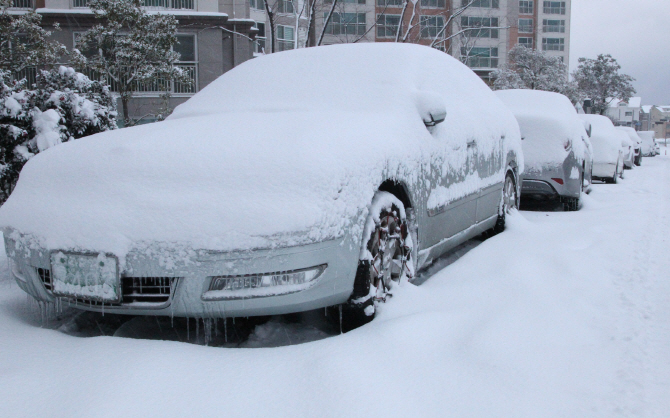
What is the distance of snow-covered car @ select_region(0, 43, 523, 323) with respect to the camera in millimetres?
2236

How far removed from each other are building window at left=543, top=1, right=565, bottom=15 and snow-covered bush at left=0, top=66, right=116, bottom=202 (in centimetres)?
6263

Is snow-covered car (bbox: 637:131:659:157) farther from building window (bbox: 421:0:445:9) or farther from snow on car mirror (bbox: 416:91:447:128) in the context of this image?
snow on car mirror (bbox: 416:91:447:128)

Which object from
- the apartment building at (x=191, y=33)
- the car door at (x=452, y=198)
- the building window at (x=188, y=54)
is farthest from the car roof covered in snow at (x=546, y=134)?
the building window at (x=188, y=54)

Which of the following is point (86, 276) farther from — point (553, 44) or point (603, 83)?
point (553, 44)

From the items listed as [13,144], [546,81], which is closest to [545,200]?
[13,144]

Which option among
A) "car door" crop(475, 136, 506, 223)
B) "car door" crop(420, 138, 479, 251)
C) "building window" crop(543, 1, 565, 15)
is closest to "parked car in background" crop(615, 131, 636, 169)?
"car door" crop(475, 136, 506, 223)

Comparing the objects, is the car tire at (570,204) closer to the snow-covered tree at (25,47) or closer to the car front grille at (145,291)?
the car front grille at (145,291)

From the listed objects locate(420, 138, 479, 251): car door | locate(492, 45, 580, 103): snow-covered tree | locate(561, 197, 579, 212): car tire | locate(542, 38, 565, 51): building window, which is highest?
locate(542, 38, 565, 51): building window

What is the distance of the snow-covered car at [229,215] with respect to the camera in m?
2.24

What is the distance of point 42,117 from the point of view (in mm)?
5605

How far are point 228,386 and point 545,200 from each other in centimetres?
682

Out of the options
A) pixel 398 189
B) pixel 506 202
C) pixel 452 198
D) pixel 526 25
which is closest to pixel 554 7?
pixel 526 25

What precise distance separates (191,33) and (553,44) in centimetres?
5398

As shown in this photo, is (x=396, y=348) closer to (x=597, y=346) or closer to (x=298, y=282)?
(x=298, y=282)
